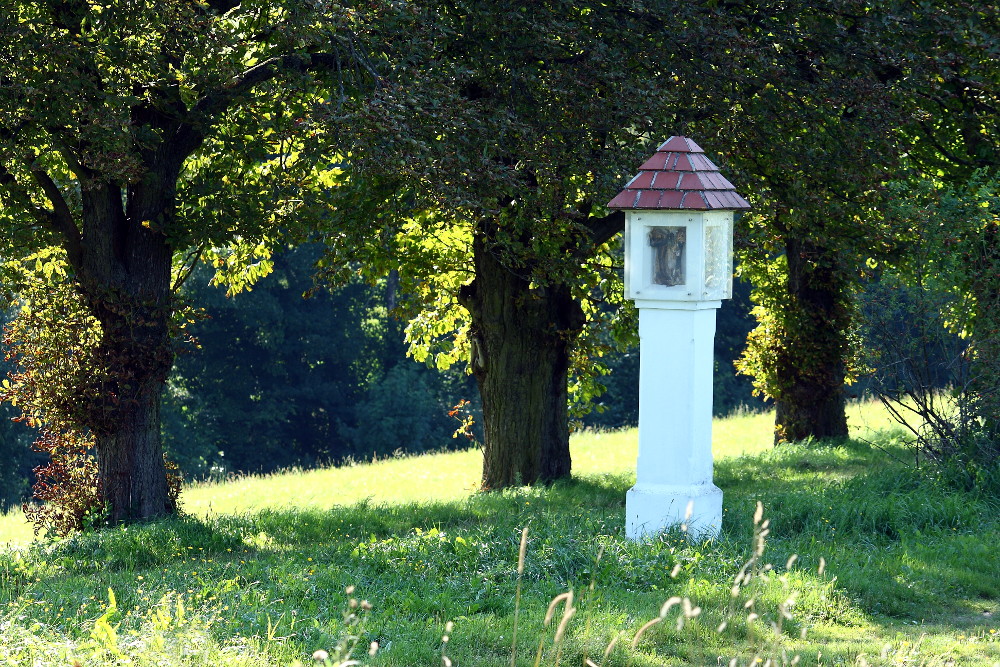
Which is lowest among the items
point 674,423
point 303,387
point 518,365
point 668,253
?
point 303,387

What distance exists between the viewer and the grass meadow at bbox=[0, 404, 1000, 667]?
5.21 m

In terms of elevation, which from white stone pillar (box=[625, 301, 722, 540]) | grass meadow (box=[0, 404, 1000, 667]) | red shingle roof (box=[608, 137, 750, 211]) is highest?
red shingle roof (box=[608, 137, 750, 211])

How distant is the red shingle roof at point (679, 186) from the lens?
7945 millimetres

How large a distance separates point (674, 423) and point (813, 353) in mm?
8769

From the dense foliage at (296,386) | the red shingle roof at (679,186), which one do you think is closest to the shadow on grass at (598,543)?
the red shingle roof at (679,186)

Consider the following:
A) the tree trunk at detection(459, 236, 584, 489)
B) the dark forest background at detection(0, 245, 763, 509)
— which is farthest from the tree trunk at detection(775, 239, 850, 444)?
the dark forest background at detection(0, 245, 763, 509)

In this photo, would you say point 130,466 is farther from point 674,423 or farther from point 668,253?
point 668,253

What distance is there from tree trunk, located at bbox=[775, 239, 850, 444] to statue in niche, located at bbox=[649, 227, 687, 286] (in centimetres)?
763

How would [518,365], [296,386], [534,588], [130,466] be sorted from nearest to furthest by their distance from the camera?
[534,588]
[130,466]
[518,365]
[296,386]

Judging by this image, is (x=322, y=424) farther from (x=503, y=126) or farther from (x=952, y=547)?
(x=952, y=547)

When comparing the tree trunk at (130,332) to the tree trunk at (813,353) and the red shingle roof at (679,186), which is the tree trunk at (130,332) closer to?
the red shingle roof at (679,186)

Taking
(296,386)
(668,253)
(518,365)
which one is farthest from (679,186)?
(296,386)

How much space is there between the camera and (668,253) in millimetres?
8062

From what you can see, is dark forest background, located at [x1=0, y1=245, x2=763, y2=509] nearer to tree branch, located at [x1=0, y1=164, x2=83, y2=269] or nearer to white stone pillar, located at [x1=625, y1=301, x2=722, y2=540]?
tree branch, located at [x1=0, y1=164, x2=83, y2=269]
